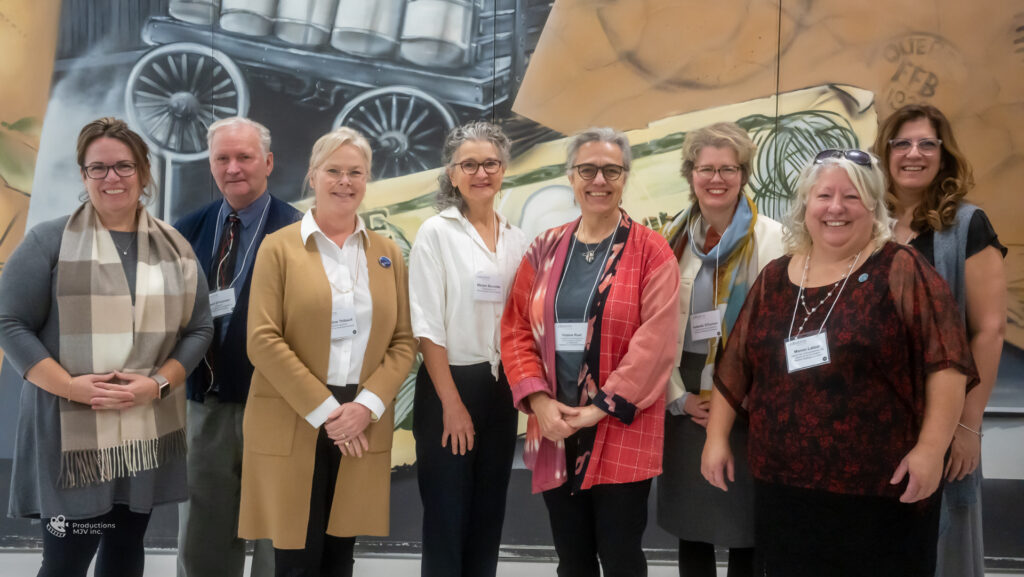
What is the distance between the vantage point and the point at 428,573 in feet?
7.91

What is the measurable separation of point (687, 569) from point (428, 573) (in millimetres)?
921

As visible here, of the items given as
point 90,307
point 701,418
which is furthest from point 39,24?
point 701,418

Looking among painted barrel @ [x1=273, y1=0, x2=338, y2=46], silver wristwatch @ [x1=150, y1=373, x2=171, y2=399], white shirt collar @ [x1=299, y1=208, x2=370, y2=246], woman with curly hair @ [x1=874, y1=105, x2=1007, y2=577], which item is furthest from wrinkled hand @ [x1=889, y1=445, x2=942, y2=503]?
painted barrel @ [x1=273, y1=0, x2=338, y2=46]

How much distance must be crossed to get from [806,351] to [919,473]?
403 millimetres

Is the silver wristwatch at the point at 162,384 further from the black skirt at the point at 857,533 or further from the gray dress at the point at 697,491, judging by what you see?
the black skirt at the point at 857,533

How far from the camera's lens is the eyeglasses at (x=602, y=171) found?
2295 mm

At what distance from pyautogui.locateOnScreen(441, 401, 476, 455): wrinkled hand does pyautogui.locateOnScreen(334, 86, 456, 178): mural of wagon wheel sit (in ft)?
6.16

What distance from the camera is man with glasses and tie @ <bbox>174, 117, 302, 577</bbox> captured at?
259 centimetres

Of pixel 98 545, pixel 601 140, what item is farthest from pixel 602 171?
pixel 98 545

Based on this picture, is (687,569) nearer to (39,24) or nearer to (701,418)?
(701,418)

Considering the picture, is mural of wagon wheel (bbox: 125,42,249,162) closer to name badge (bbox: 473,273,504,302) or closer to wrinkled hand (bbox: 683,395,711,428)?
name badge (bbox: 473,273,504,302)

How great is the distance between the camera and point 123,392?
7.29 ft

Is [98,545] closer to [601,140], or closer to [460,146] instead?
[460,146]

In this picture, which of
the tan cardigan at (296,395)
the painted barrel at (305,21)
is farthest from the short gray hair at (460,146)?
the painted barrel at (305,21)
